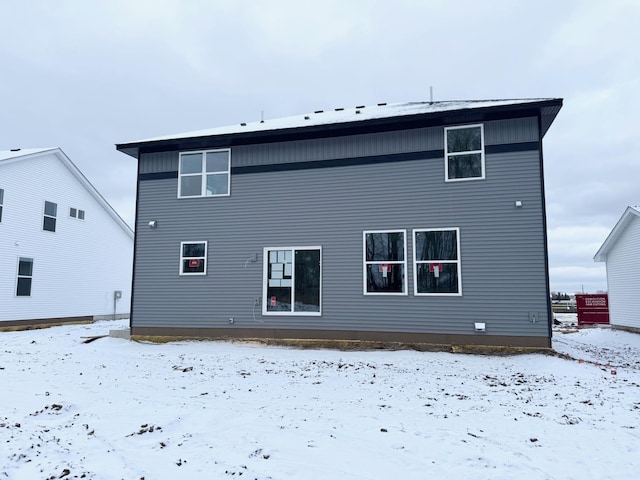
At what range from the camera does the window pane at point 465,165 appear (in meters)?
10.8

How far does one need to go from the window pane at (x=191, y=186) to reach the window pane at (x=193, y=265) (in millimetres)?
1966

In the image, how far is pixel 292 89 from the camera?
24.2 metres

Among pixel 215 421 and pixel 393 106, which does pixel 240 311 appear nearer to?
pixel 215 421

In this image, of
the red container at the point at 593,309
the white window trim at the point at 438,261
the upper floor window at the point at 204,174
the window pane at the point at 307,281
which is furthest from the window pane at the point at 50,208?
the red container at the point at 593,309

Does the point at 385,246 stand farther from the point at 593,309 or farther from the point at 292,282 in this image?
the point at 593,309

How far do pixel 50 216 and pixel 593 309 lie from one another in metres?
26.2

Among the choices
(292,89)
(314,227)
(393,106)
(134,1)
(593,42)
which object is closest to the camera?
(314,227)

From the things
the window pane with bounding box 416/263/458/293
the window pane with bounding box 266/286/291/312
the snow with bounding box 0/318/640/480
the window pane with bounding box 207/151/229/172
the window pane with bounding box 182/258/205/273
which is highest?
the window pane with bounding box 207/151/229/172

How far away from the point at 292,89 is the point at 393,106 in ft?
38.6

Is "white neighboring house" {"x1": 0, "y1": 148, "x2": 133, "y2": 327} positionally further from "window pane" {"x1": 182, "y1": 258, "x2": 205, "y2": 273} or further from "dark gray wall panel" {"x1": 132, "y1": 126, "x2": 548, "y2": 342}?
"window pane" {"x1": 182, "y1": 258, "x2": 205, "y2": 273}

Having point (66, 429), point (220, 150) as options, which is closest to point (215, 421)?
point (66, 429)

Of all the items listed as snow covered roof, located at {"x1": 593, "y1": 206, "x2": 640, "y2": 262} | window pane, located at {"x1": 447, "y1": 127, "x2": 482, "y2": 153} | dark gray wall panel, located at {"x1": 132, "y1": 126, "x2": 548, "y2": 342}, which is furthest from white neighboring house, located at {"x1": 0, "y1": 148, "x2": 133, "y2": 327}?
snow covered roof, located at {"x1": 593, "y1": 206, "x2": 640, "y2": 262}

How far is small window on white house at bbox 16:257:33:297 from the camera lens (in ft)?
56.4

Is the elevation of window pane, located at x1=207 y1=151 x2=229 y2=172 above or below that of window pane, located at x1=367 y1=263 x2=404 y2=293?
above
